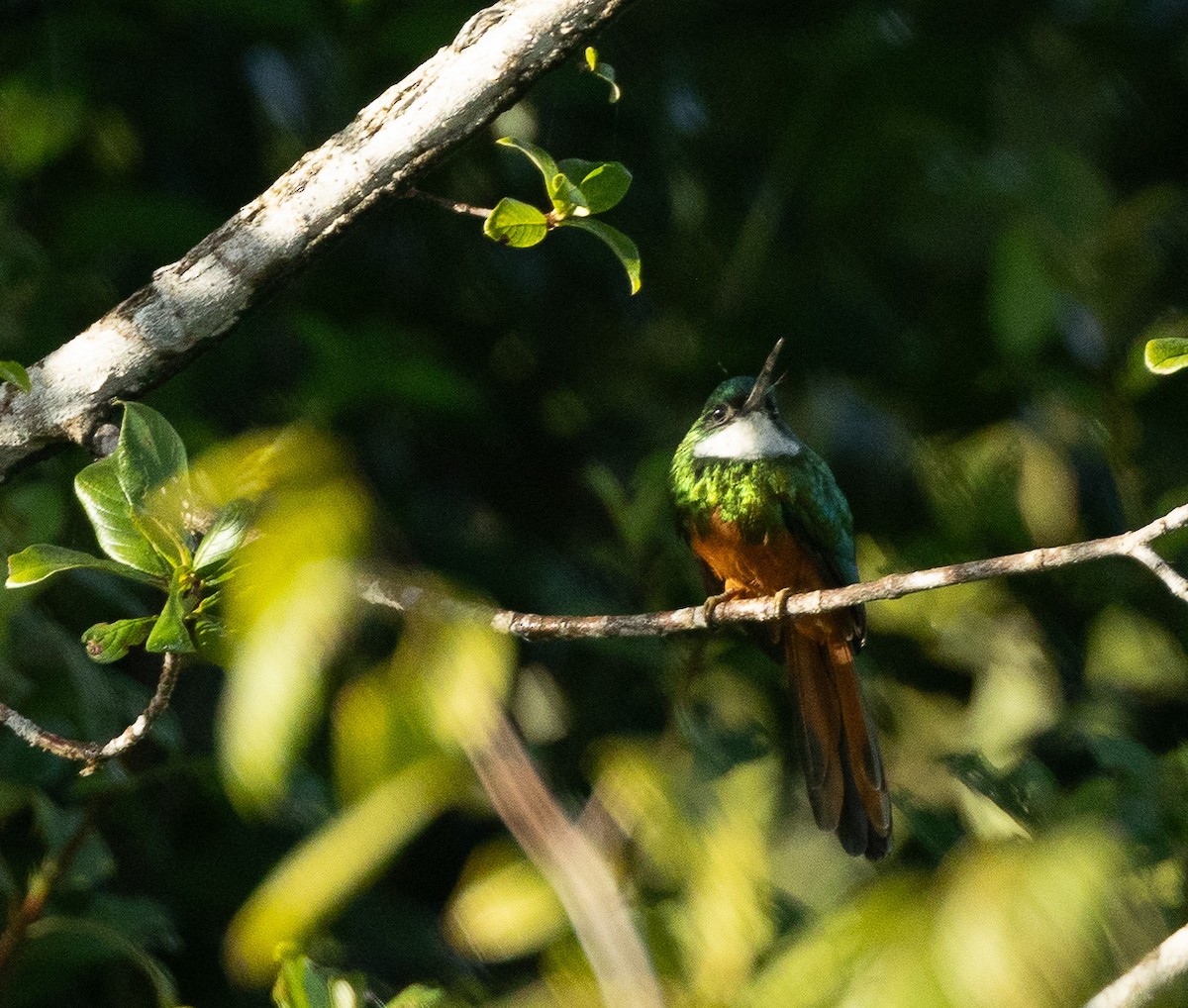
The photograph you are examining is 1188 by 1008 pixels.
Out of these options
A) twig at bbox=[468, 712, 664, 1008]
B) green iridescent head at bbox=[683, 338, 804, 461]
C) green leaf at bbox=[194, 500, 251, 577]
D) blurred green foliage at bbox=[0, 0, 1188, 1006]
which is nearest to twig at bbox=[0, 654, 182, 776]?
green leaf at bbox=[194, 500, 251, 577]

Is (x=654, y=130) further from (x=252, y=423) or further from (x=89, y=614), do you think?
(x=89, y=614)

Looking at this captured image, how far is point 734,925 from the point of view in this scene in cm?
84

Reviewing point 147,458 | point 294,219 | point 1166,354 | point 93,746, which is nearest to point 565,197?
point 294,219

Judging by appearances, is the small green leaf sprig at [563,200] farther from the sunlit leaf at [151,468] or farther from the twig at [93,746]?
the twig at [93,746]

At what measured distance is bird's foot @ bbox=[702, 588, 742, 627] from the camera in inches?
81.6

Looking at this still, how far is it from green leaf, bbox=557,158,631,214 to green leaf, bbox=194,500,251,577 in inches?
21.1

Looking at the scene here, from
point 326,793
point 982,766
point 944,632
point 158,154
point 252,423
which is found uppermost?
point 158,154

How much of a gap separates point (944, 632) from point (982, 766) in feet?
2.75

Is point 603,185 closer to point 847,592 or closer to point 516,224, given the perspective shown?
point 516,224

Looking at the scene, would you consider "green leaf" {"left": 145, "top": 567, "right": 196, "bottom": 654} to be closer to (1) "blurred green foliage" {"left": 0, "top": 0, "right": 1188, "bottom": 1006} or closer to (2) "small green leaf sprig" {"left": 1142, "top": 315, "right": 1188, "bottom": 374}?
(1) "blurred green foliage" {"left": 0, "top": 0, "right": 1188, "bottom": 1006}

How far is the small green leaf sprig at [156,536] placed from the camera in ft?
4.70

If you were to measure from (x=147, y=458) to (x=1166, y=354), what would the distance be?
96 centimetres

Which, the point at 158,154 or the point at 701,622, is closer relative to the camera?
the point at 701,622

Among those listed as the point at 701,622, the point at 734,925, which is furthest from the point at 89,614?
the point at 734,925
